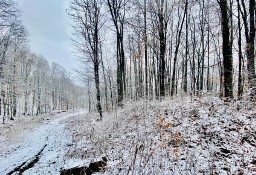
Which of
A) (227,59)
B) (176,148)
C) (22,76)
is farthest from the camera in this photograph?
(22,76)

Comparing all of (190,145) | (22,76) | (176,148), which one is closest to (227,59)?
(190,145)

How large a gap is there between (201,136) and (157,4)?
1072 centimetres

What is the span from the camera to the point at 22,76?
2786 cm

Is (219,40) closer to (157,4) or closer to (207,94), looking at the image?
(157,4)

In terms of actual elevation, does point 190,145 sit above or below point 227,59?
below

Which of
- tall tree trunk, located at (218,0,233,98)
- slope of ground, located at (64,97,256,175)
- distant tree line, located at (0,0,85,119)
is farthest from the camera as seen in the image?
distant tree line, located at (0,0,85,119)

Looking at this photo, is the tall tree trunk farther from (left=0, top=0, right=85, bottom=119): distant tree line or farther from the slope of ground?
(left=0, top=0, right=85, bottom=119): distant tree line

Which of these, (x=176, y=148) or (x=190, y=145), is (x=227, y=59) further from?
(x=176, y=148)

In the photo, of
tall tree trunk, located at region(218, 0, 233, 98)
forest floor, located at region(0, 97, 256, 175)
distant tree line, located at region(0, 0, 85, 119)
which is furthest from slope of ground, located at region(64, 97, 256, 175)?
distant tree line, located at region(0, 0, 85, 119)

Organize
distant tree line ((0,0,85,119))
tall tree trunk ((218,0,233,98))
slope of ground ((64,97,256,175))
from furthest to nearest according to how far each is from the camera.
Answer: distant tree line ((0,0,85,119)), tall tree trunk ((218,0,233,98)), slope of ground ((64,97,256,175))

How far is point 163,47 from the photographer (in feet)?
41.5

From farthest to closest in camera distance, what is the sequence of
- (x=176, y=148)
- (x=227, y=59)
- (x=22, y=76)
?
1. (x=22, y=76)
2. (x=227, y=59)
3. (x=176, y=148)

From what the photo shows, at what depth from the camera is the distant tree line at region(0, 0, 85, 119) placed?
16.9 meters

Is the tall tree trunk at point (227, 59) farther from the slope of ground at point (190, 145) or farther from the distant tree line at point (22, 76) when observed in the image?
the distant tree line at point (22, 76)
